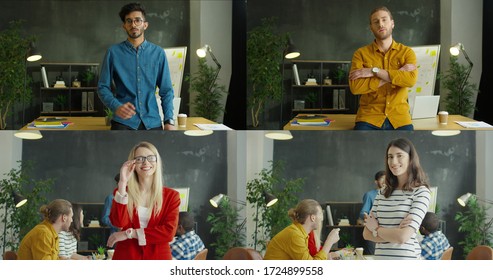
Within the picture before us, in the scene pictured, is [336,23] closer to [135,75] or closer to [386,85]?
[386,85]

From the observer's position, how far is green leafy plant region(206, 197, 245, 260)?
440 centimetres

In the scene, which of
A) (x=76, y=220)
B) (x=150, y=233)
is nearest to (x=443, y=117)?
(x=150, y=233)

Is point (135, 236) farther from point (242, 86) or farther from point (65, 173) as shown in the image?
point (242, 86)

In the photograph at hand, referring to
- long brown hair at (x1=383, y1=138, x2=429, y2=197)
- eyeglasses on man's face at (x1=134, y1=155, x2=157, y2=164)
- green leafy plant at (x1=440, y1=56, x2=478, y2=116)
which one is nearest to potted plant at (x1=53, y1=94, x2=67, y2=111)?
green leafy plant at (x1=440, y1=56, x2=478, y2=116)

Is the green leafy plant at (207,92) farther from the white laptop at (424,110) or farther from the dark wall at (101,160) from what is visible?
the dark wall at (101,160)

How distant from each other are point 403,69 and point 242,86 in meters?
4.68

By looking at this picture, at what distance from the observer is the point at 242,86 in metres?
11.1

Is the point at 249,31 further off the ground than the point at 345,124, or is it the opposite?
the point at 249,31

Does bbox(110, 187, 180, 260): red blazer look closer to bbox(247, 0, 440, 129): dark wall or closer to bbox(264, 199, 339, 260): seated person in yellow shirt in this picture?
bbox(264, 199, 339, 260): seated person in yellow shirt

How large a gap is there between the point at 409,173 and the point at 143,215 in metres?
1.20

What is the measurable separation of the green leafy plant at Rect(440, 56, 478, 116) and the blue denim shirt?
5.12 m

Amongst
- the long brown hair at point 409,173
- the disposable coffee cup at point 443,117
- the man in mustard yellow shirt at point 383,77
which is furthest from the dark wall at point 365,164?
the disposable coffee cup at point 443,117

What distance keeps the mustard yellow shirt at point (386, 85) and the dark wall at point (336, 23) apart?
4.37 metres
